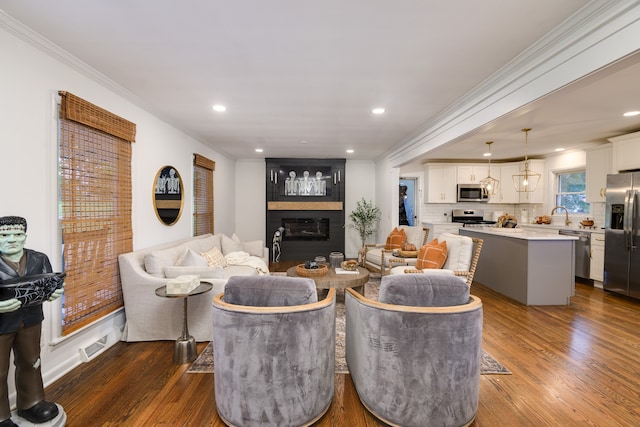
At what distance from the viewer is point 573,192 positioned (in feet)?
19.5

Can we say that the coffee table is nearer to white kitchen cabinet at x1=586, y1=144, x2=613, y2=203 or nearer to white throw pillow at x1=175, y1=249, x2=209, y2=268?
white throw pillow at x1=175, y1=249, x2=209, y2=268

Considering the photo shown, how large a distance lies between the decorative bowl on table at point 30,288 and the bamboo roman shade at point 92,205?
86cm

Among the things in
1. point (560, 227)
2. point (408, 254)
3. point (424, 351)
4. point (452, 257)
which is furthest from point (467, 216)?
point (424, 351)

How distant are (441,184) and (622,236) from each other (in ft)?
10.9

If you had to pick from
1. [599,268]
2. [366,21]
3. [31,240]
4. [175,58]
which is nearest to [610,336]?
[599,268]

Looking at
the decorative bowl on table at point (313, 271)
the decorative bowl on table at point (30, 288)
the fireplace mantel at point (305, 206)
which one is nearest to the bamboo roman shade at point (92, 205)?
the decorative bowl on table at point (30, 288)

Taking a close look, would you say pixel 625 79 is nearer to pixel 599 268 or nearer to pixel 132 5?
pixel 599 268

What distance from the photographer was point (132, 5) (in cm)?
178

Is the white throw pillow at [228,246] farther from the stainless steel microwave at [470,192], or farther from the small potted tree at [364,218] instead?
the stainless steel microwave at [470,192]

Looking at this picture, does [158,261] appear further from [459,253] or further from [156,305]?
[459,253]

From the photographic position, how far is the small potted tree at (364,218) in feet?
23.4

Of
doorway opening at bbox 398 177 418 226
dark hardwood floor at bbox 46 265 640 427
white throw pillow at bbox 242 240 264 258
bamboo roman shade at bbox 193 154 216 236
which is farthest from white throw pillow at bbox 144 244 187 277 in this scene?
doorway opening at bbox 398 177 418 226

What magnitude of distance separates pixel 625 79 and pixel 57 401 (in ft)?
17.0

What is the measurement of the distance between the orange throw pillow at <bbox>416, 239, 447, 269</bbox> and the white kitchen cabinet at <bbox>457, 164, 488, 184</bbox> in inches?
155
